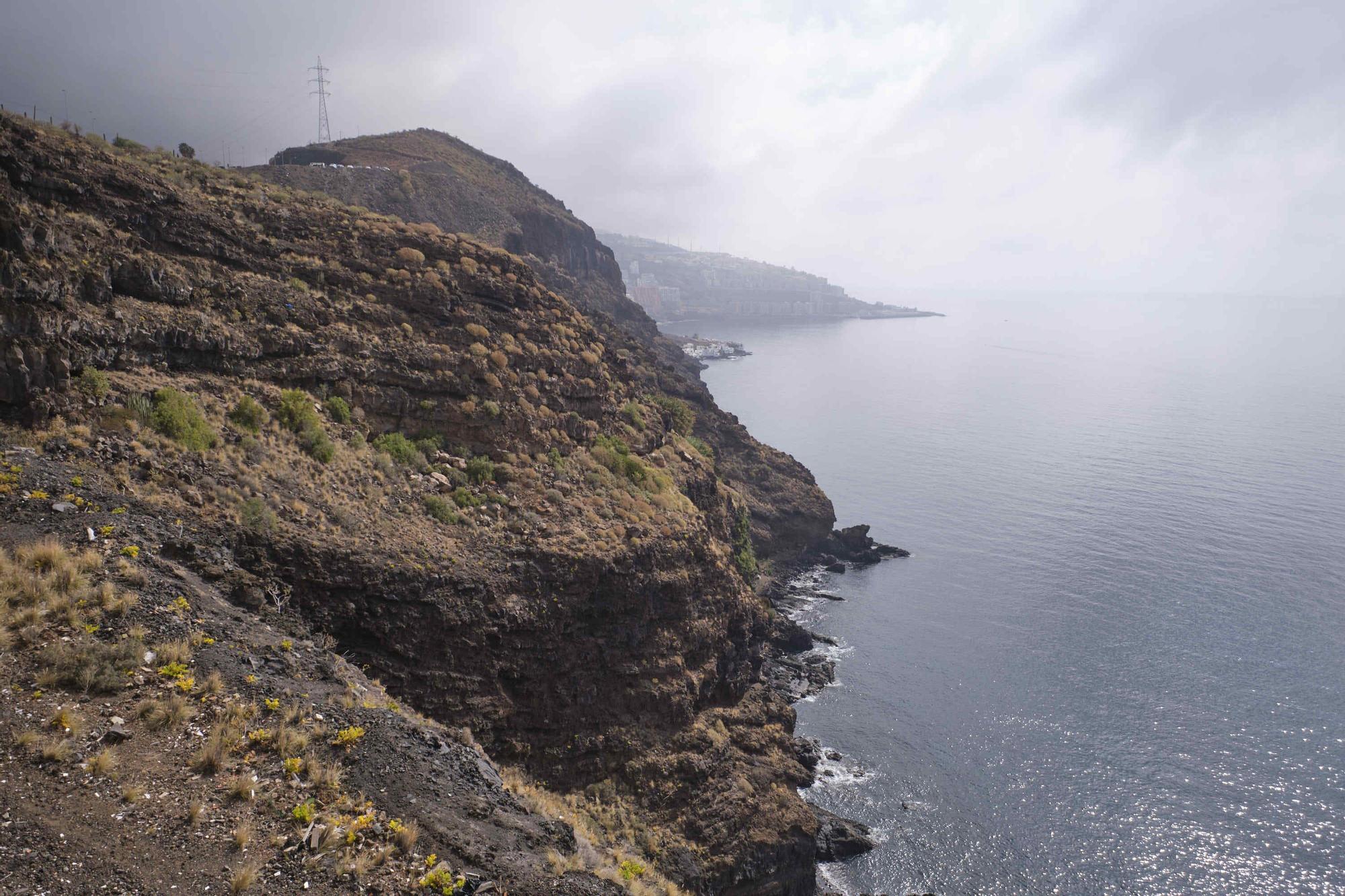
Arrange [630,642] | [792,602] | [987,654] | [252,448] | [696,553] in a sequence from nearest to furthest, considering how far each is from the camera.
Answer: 1. [252,448]
2. [630,642]
3. [696,553]
4. [987,654]
5. [792,602]

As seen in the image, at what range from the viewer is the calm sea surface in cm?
3847

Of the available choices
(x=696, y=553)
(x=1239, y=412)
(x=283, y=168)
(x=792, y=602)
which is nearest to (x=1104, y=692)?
(x=792, y=602)

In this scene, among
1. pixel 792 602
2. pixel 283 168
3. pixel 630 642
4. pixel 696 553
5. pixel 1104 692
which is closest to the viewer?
pixel 630 642

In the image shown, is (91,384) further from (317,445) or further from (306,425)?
(317,445)

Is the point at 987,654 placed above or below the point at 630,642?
Result: below

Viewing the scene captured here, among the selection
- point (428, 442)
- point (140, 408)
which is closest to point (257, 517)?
point (140, 408)

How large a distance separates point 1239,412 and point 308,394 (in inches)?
5966

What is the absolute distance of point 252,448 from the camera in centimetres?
2305

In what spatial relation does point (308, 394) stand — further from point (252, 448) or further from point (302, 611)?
point (302, 611)

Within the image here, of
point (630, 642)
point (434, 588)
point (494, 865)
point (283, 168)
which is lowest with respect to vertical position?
point (630, 642)

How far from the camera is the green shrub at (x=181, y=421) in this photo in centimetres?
2152

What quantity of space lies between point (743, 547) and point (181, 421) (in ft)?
132

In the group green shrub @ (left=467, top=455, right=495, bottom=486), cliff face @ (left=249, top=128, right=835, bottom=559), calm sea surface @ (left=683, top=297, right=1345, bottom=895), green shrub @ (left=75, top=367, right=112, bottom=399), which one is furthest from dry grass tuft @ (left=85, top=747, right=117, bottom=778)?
cliff face @ (left=249, top=128, right=835, bottom=559)

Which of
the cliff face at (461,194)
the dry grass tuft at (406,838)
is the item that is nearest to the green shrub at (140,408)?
the dry grass tuft at (406,838)
